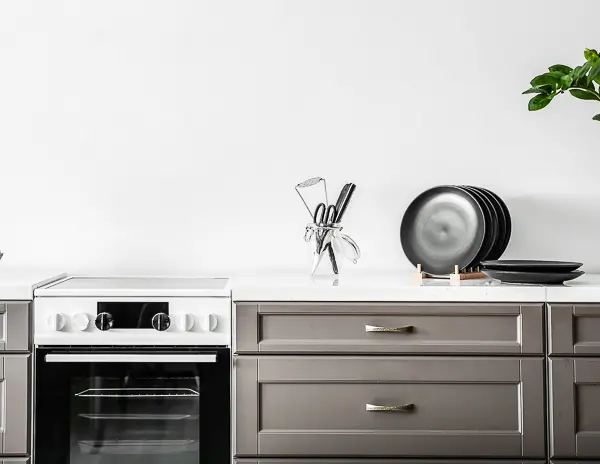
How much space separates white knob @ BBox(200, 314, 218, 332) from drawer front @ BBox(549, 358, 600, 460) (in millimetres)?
979

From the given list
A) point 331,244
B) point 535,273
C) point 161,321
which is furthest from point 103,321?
point 535,273

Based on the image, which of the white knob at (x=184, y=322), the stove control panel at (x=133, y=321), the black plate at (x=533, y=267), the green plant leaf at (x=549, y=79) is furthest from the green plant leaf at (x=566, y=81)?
the white knob at (x=184, y=322)

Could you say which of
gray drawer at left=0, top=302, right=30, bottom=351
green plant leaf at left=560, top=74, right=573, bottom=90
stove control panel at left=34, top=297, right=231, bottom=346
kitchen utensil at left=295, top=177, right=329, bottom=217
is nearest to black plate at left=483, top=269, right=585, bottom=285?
green plant leaf at left=560, top=74, right=573, bottom=90

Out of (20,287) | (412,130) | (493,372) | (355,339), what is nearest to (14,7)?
(20,287)

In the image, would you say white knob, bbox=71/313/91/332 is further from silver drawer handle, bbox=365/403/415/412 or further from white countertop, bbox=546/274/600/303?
white countertop, bbox=546/274/600/303

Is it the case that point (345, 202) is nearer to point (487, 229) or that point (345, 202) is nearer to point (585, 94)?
point (487, 229)

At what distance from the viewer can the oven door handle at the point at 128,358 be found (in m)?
1.91

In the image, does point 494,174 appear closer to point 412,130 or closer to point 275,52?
point 412,130

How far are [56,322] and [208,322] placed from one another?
0.44 m

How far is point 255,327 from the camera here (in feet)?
6.38

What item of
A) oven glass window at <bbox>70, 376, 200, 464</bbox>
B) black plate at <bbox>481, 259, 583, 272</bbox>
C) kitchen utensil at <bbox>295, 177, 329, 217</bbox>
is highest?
kitchen utensil at <bbox>295, 177, 329, 217</bbox>

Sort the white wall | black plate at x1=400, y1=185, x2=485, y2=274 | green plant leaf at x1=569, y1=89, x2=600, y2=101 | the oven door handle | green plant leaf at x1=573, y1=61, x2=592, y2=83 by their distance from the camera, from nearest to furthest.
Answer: the oven door handle, green plant leaf at x1=573, y1=61, x2=592, y2=83, green plant leaf at x1=569, y1=89, x2=600, y2=101, black plate at x1=400, y1=185, x2=485, y2=274, the white wall

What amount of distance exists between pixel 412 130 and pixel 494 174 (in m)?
0.35

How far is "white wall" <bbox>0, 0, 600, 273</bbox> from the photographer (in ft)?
8.21
